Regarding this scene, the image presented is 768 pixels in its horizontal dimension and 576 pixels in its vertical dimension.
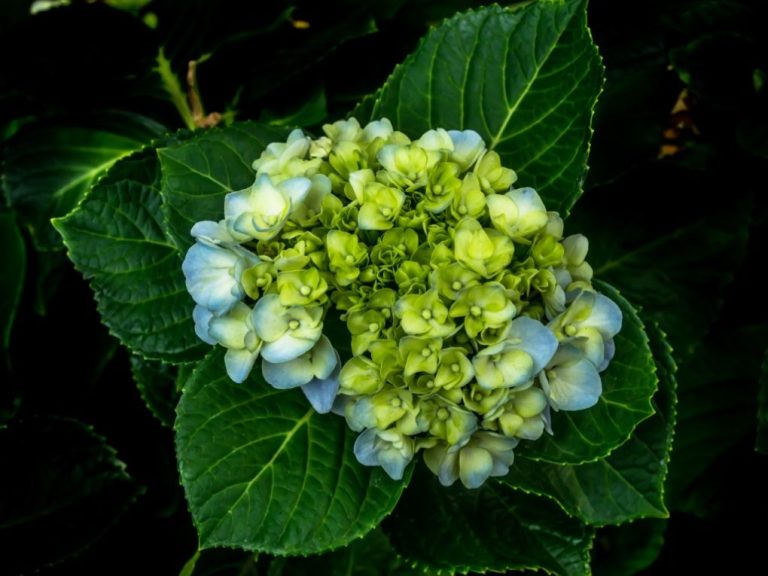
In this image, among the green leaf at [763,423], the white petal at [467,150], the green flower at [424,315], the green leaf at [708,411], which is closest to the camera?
the green flower at [424,315]

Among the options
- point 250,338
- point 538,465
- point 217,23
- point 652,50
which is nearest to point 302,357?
point 250,338

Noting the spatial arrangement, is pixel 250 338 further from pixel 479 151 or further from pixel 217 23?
pixel 217 23

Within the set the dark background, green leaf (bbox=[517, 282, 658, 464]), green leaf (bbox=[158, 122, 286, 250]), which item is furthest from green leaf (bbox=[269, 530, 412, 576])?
green leaf (bbox=[158, 122, 286, 250])

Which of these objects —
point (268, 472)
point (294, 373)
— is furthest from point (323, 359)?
point (268, 472)

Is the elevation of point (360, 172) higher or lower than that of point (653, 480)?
higher

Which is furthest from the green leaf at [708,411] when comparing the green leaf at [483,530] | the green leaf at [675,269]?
the green leaf at [483,530]

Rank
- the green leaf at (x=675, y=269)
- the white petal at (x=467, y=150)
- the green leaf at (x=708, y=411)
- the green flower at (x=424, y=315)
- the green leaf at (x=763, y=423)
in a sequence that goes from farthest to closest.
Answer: the green leaf at (x=708, y=411) < the green leaf at (x=675, y=269) < the green leaf at (x=763, y=423) < the white petal at (x=467, y=150) < the green flower at (x=424, y=315)

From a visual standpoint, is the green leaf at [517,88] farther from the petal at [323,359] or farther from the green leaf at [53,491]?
the green leaf at [53,491]

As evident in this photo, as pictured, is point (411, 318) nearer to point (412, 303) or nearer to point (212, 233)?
point (412, 303)
